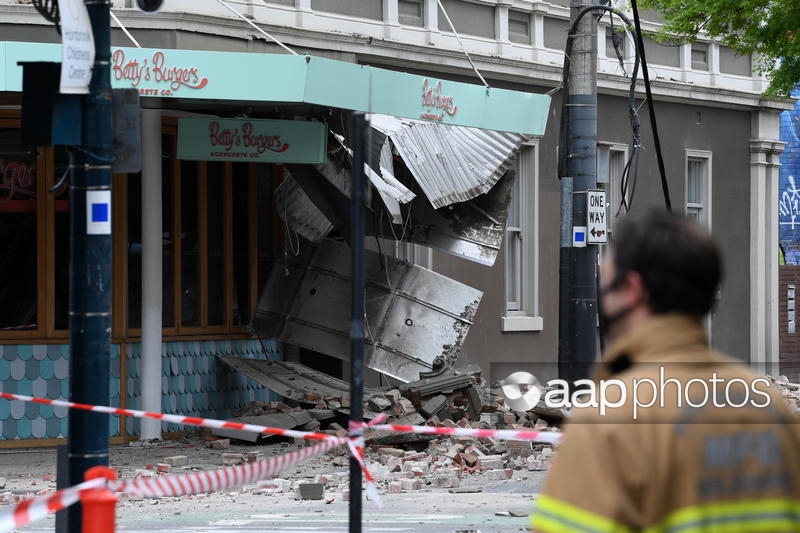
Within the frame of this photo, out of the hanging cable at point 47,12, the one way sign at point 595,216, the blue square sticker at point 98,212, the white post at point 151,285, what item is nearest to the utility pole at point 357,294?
the blue square sticker at point 98,212

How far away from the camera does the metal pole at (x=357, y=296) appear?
546cm

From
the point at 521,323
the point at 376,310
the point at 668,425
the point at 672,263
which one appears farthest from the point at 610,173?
the point at 668,425

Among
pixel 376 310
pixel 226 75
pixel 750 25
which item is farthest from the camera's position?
pixel 750 25

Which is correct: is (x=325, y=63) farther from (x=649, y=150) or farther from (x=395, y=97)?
(x=649, y=150)

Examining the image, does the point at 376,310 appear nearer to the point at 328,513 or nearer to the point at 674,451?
the point at 328,513

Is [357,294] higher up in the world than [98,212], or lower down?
lower down

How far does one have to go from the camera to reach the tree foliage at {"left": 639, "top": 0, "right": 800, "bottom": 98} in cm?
1877

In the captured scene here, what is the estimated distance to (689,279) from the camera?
2.78 meters

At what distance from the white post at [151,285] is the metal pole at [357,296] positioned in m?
9.02

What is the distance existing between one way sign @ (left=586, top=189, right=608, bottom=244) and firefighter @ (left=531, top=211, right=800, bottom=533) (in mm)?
11900

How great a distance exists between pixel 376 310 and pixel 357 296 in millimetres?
10094

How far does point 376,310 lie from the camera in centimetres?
1567

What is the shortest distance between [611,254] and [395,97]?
417 inches

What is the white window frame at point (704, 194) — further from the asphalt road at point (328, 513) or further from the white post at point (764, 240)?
the asphalt road at point (328, 513)
